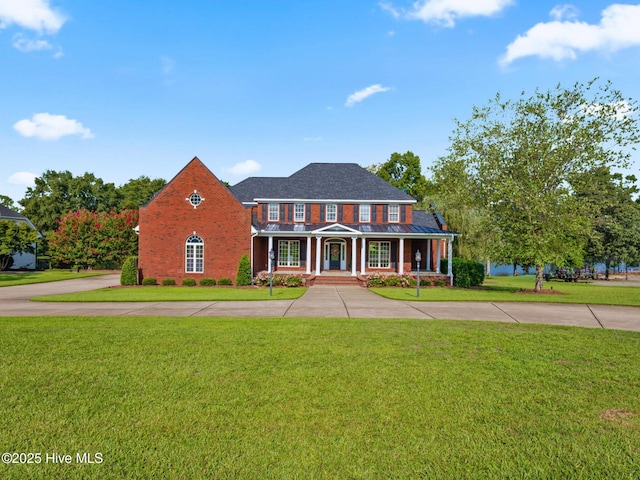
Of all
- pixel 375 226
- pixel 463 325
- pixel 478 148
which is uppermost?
pixel 478 148

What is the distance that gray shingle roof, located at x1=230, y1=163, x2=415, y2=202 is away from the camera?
103 feet

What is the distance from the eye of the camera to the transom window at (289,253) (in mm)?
30234

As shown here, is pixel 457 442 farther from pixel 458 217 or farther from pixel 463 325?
pixel 458 217

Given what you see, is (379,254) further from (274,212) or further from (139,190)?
(139,190)

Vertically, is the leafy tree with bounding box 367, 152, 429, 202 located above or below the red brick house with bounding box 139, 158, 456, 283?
above

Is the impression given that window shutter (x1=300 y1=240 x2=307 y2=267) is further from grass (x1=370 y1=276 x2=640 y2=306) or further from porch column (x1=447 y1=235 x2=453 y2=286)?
porch column (x1=447 y1=235 x2=453 y2=286)

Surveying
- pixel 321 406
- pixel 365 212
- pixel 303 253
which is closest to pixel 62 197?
pixel 303 253

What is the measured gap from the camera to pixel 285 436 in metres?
3.95

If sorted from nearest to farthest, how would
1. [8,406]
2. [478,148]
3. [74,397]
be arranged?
1. [8,406]
2. [74,397]
3. [478,148]

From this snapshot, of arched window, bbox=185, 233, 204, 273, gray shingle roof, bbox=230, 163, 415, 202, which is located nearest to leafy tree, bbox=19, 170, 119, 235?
gray shingle roof, bbox=230, 163, 415, 202

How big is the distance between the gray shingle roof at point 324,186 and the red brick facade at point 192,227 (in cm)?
546

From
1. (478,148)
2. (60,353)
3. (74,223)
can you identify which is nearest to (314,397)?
(60,353)

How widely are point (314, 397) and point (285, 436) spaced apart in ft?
3.43

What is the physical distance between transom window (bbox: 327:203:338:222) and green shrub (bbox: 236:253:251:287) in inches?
339
